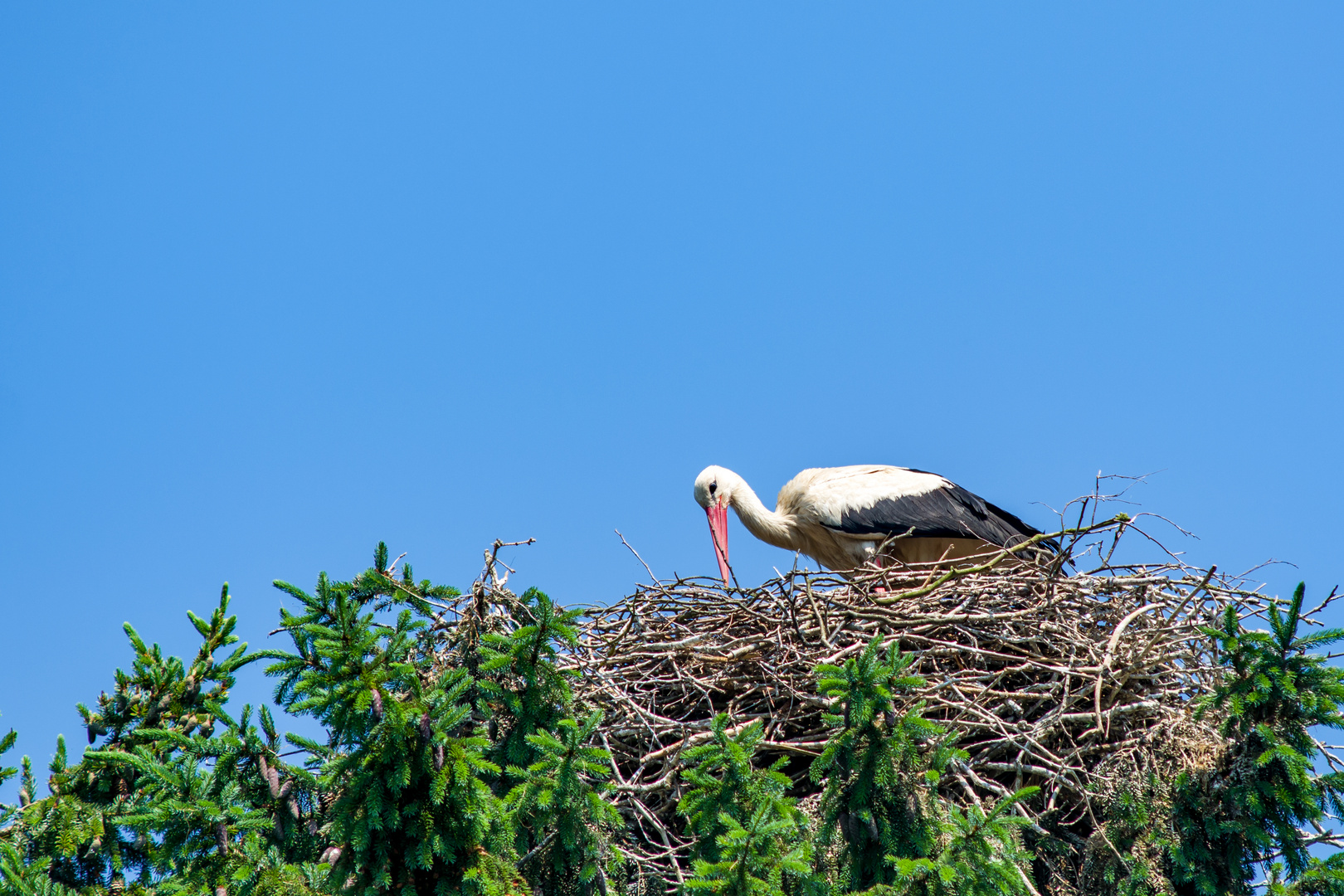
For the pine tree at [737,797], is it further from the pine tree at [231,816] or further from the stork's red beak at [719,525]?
the stork's red beak at [719,525]

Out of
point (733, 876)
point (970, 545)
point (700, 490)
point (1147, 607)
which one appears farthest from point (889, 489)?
point (733, 876)

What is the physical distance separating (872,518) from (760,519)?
3.41 ft

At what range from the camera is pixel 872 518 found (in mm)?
8133

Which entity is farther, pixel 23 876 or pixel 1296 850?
pixel 23 876

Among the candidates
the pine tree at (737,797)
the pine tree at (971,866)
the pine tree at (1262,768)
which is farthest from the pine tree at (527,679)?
the pine tree at (1262,768)

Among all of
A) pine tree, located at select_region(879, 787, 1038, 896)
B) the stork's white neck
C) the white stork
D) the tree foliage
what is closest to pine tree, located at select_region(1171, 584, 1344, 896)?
the tree foliage

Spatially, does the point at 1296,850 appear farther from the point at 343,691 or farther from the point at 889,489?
the point at 889,489

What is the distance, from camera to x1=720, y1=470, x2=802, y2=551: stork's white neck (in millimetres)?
8758

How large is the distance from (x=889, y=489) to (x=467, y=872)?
17.9 ft

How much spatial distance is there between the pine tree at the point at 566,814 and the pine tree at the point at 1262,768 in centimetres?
191

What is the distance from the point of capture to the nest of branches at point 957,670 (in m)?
4.79

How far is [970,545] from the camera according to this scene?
8.04m

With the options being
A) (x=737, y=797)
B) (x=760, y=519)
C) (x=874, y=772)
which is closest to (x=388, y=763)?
(x=737, y=797)

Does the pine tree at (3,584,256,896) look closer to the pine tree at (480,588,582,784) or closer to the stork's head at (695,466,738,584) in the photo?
the pine tree at (480,588,582,784)
